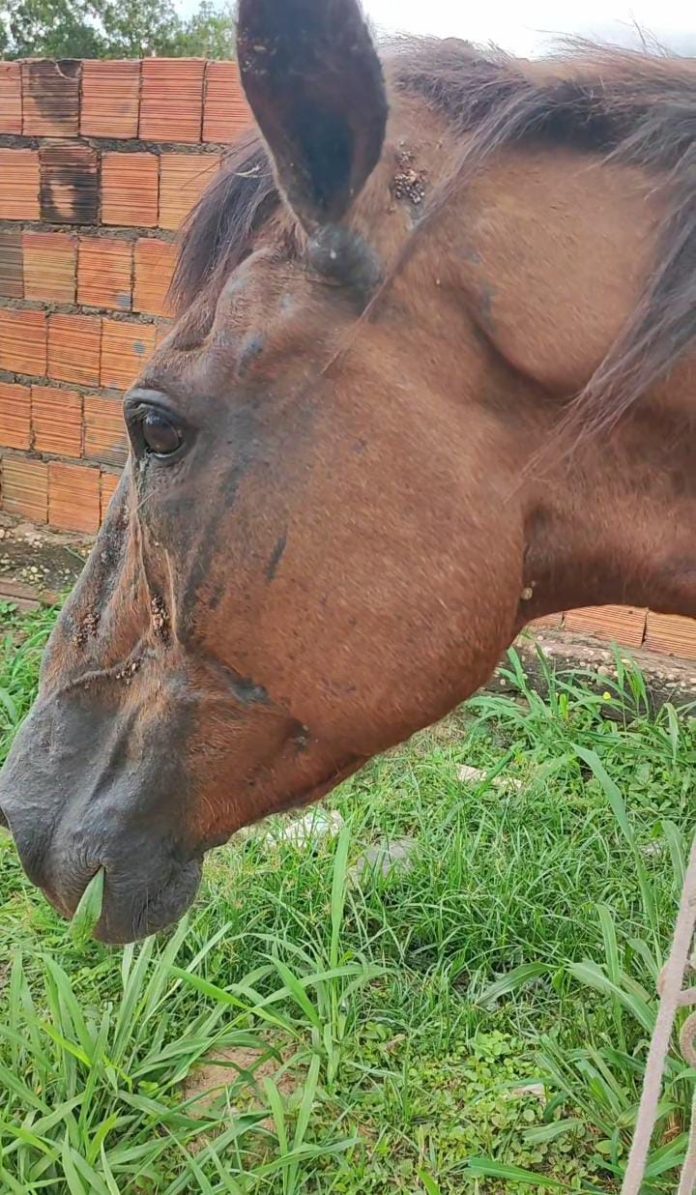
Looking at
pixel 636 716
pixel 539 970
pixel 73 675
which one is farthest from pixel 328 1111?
pixel 636 716

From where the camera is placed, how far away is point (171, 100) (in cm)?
338

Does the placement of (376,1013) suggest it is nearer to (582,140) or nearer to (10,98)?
(582,140)

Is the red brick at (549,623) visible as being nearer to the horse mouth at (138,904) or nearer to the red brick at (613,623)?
the red brick at (613,623)

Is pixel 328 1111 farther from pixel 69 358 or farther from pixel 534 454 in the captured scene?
pixel 69 358

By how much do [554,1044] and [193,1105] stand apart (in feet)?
2.55

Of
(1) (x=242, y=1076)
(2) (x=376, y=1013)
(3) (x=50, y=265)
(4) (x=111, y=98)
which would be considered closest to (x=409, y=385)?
(1) (x=242, y=1076)

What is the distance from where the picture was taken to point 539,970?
2.15 metres

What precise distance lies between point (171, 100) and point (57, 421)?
1.34 metres

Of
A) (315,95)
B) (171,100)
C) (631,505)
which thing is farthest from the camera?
(171,100)

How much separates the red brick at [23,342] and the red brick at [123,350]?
1.11ft

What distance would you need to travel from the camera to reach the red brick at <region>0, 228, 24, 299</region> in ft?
12.5

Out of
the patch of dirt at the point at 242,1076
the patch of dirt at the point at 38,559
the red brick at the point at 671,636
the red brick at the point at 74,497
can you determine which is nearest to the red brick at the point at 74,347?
the red brick at the point at 74,497

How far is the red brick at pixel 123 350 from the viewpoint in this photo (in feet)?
11.8

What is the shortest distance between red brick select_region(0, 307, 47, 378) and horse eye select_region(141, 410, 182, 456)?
3077mm
